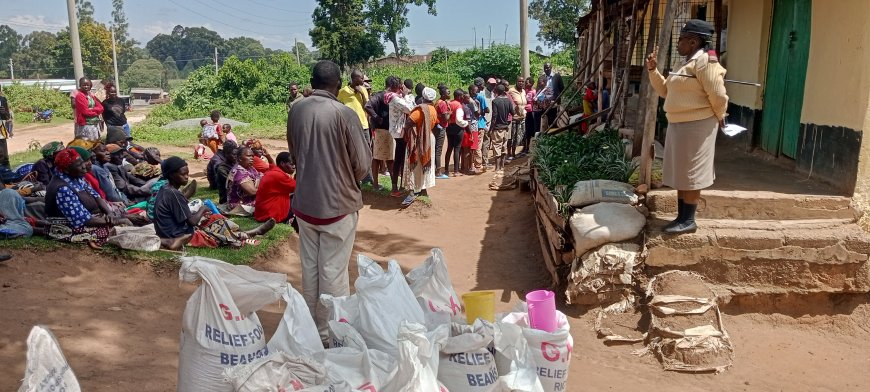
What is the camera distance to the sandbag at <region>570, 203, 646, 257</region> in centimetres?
529

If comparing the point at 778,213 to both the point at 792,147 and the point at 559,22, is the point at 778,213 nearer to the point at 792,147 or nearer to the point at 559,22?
the point at 792,147

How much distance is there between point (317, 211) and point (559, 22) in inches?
1624

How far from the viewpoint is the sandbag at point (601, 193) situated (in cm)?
566

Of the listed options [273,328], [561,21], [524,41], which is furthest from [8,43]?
[273,328]

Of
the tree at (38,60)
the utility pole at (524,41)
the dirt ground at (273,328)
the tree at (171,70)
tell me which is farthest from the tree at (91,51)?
the dirt ground at (273,328)

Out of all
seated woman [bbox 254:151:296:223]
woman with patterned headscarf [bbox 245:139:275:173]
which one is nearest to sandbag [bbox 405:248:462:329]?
seated woman [bbox 254:151:296:223]

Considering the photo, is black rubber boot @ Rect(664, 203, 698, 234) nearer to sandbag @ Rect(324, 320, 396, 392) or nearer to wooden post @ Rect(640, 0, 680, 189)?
wooden post @ Rect(640, 0, 680, 189)

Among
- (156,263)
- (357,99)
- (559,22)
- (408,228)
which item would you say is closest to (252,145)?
(357,99)

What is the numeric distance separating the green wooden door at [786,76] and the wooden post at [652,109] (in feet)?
5.47

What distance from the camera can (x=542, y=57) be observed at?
111ft

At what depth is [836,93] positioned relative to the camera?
5.53 meters

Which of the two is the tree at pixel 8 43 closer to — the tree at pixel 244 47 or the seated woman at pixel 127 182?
the tree at pixel 244 47

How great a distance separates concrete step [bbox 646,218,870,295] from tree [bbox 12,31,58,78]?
2473 inches

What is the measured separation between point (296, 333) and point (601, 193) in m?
3.69
